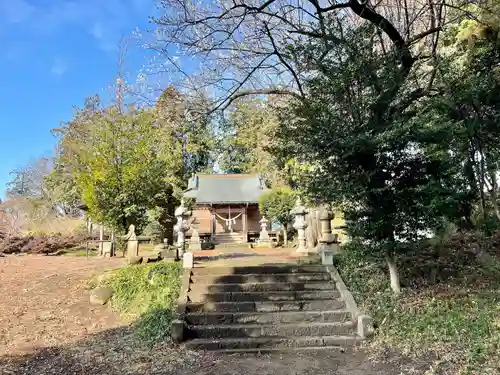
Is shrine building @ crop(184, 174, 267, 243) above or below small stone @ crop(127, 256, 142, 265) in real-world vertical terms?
above

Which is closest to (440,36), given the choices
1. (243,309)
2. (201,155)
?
(243,309)

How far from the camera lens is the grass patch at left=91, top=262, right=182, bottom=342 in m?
7.05

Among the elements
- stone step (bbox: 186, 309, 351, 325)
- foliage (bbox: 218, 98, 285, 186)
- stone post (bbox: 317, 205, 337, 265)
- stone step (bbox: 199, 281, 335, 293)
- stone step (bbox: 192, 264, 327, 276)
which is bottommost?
stone step (bbox: 186, 309, 351, 325)

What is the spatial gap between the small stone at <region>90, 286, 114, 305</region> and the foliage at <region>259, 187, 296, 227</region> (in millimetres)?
11642

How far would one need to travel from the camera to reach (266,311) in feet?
24.2

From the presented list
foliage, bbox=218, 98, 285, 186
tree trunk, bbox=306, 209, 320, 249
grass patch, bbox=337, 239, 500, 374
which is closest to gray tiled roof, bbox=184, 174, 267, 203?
foliage, bbox=218, 98, 285, 186

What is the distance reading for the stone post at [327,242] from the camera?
8.85 metres

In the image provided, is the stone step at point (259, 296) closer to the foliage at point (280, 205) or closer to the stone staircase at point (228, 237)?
the foliage at point (280, 205)

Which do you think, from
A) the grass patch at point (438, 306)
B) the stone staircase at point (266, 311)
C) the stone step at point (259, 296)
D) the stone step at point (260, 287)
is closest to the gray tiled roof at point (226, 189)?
the grass patch at point (438, 306)

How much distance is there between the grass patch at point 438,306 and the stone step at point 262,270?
2.14 ft

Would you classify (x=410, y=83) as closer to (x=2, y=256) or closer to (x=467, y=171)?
(x=467, y=171)

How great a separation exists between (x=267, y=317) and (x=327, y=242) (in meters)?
2.77

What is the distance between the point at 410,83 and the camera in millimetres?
8109

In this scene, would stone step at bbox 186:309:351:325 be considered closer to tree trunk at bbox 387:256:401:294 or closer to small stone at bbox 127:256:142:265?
tree trunk at bbox 387:256:401:294
